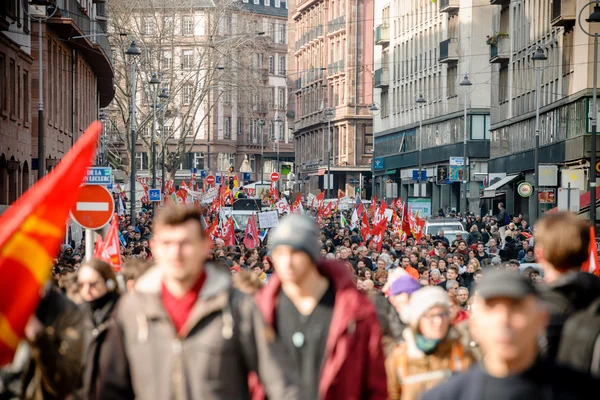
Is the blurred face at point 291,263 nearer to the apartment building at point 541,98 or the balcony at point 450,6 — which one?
the apartment building at point 541,98

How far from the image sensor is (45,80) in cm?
4425

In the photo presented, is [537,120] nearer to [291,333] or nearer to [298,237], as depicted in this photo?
[291,333]

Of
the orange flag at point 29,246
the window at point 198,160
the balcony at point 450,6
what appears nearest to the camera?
the orange flag at point 29,246

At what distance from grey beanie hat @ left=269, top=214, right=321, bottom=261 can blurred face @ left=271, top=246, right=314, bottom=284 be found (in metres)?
0.02

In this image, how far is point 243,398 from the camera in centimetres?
545

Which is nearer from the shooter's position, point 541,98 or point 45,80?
point 45,80

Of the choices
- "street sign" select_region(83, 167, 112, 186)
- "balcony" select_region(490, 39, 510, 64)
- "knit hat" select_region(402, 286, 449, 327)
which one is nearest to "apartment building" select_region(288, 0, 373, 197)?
"balcony" select_region(490, 39, 510, 64)

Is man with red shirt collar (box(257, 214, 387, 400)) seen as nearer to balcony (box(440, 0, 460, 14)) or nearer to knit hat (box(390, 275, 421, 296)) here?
knit hat (box(390, 275, 421, 296))

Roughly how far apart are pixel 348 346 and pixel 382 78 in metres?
92.5

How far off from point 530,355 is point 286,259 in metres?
1.75

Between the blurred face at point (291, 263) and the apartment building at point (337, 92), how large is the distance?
97703 mm

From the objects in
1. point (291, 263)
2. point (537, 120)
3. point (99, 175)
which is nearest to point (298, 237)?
point (291, 263)

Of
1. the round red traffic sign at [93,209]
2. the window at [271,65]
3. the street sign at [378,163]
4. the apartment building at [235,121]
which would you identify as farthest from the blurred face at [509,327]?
the window at [271,65]

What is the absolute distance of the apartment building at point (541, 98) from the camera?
161 ft
